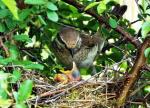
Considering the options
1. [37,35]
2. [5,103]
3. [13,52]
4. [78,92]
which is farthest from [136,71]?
[37,35]

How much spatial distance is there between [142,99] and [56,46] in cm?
123

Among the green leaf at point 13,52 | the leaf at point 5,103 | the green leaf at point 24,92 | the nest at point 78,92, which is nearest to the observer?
the leaf at point 5,103

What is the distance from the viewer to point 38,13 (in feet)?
8.54

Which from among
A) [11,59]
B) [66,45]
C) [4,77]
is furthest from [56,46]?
[4,77]

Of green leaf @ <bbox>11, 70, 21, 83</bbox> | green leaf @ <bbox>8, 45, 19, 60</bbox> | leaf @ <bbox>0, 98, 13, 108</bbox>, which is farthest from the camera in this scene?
green leaf @ <bbox>8, 45, 19, 60</bbox>

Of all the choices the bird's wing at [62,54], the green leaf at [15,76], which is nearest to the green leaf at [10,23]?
the green leaf at [15,76]

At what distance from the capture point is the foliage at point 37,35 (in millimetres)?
2078

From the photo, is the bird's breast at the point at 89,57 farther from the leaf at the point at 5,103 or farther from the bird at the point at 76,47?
the leaf at the point at 5,103

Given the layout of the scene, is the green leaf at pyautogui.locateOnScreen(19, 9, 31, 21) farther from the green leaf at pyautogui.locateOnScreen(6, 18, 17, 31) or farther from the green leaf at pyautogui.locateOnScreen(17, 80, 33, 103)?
the green leaf at pyautogui.locateOnScreen(17, 80, 33, 103)

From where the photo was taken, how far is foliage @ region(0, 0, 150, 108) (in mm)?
2078

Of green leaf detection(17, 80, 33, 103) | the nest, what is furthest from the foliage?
the nest

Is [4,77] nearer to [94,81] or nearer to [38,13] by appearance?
[38,13]

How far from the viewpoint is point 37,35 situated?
11.1 ft

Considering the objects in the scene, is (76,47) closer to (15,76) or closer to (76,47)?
(76,47)
